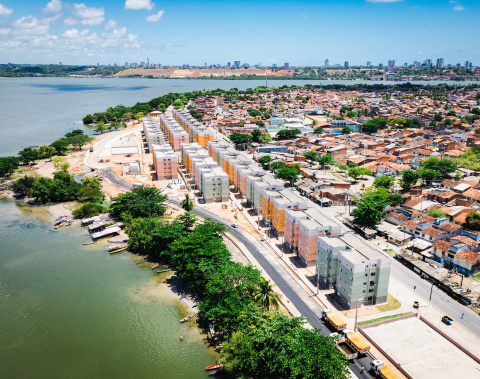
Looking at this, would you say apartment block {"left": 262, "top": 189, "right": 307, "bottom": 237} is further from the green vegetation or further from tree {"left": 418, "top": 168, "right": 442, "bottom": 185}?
tree {"left": 418, "top": 168, "right": 442, "bottom": 185}

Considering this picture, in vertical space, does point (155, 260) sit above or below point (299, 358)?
below

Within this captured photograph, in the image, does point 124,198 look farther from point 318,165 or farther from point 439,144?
point 439,144

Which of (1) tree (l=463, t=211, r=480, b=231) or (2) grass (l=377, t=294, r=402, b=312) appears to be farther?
(1) tree (l=463, t=211, r=480, b=231)

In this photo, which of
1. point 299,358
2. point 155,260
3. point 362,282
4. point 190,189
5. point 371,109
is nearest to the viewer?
point 299,358

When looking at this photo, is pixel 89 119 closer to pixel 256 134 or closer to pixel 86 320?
pixel 256 134

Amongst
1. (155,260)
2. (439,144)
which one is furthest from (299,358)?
(439,144)

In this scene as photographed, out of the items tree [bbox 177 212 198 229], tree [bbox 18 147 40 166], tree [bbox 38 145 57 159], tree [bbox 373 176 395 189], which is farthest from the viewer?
tree [bbox 38 145 57 159]

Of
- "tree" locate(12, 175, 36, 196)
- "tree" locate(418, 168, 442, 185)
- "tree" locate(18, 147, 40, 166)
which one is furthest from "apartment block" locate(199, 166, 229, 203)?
"tree" locate(18, 147, 40, 166)

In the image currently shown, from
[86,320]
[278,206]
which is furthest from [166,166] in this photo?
[86,320]
